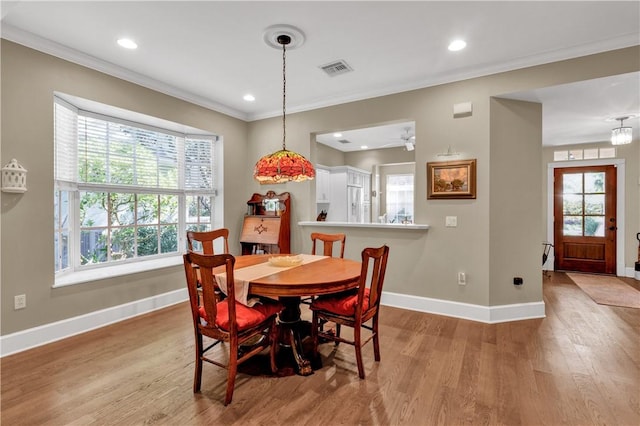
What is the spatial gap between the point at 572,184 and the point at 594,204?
496 mm

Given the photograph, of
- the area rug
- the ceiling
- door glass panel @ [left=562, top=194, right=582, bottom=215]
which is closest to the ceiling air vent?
the ceiling

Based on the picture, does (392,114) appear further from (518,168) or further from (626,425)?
(626,425)

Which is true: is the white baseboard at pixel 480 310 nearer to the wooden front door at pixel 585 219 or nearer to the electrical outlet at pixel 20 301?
the wooden front door at pixel 585 219

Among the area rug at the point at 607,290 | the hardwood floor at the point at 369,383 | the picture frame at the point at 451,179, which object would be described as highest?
the picture frame at the point at 451,179

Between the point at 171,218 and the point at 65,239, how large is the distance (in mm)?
1218

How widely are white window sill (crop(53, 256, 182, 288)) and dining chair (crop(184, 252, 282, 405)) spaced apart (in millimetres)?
1795

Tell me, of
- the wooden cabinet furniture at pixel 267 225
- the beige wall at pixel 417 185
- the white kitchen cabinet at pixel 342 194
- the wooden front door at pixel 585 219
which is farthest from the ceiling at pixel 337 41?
the white kitchen cabinet at pixel 342 194

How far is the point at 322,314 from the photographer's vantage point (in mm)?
2416

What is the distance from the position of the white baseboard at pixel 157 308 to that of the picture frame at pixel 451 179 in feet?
→ 3.99

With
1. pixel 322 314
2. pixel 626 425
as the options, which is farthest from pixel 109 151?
pixel 626 425

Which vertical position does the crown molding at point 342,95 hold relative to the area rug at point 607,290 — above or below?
above

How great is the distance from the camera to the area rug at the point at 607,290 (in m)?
4.08

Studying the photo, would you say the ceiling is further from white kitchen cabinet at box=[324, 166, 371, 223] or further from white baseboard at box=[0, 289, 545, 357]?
white kitchen cabinet at box=[324, 166, 371, 223]

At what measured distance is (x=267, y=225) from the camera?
4.57 m
